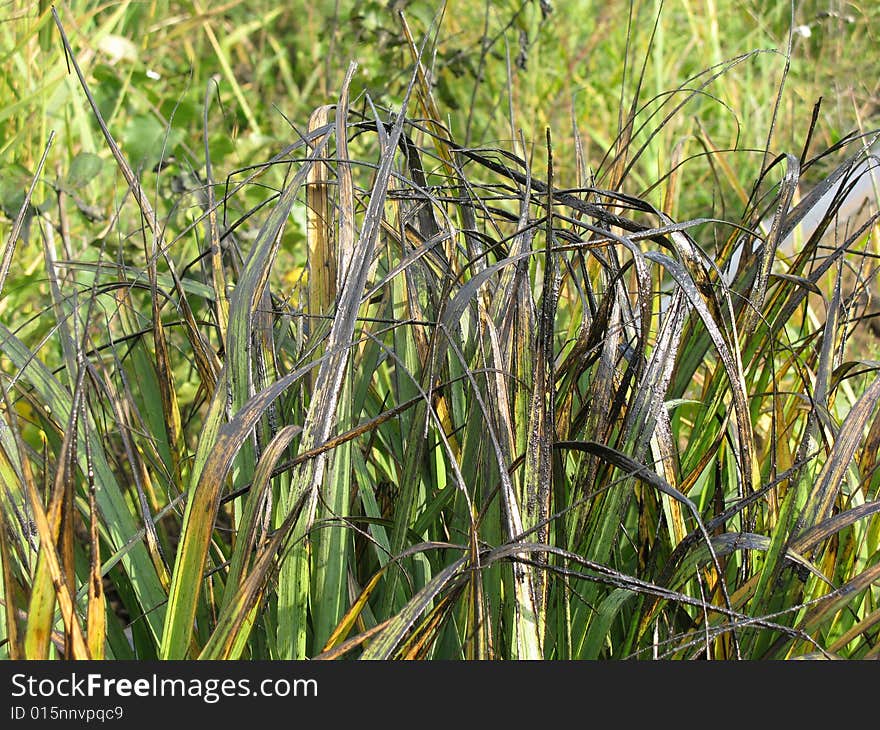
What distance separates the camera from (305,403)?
1029mm

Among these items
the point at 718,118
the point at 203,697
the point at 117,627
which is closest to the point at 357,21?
the point at 718,118

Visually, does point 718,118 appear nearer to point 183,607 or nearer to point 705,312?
point 705,312

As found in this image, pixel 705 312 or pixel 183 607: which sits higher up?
pixel 705 312

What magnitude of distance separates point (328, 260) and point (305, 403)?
0.53ft

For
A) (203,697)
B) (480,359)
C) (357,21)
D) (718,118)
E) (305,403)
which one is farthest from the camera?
(718,118)

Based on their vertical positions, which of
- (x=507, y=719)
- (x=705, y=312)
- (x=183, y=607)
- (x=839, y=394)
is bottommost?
(x=507, y=719)

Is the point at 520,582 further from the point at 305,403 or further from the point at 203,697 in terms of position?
the point at 305,403

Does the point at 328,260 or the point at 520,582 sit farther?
the point at 328,260

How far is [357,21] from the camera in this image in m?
2.39

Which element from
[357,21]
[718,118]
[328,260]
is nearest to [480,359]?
[328,260]

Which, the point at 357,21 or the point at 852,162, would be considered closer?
the point at 852,162

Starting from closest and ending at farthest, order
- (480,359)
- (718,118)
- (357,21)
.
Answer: (480,359)
(357,21)
(718,118)

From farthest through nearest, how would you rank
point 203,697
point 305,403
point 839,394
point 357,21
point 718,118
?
point 718,118
point 357,21
point 839,394
point 305,403
point 203,697

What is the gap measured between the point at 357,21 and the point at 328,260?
5.28ft
